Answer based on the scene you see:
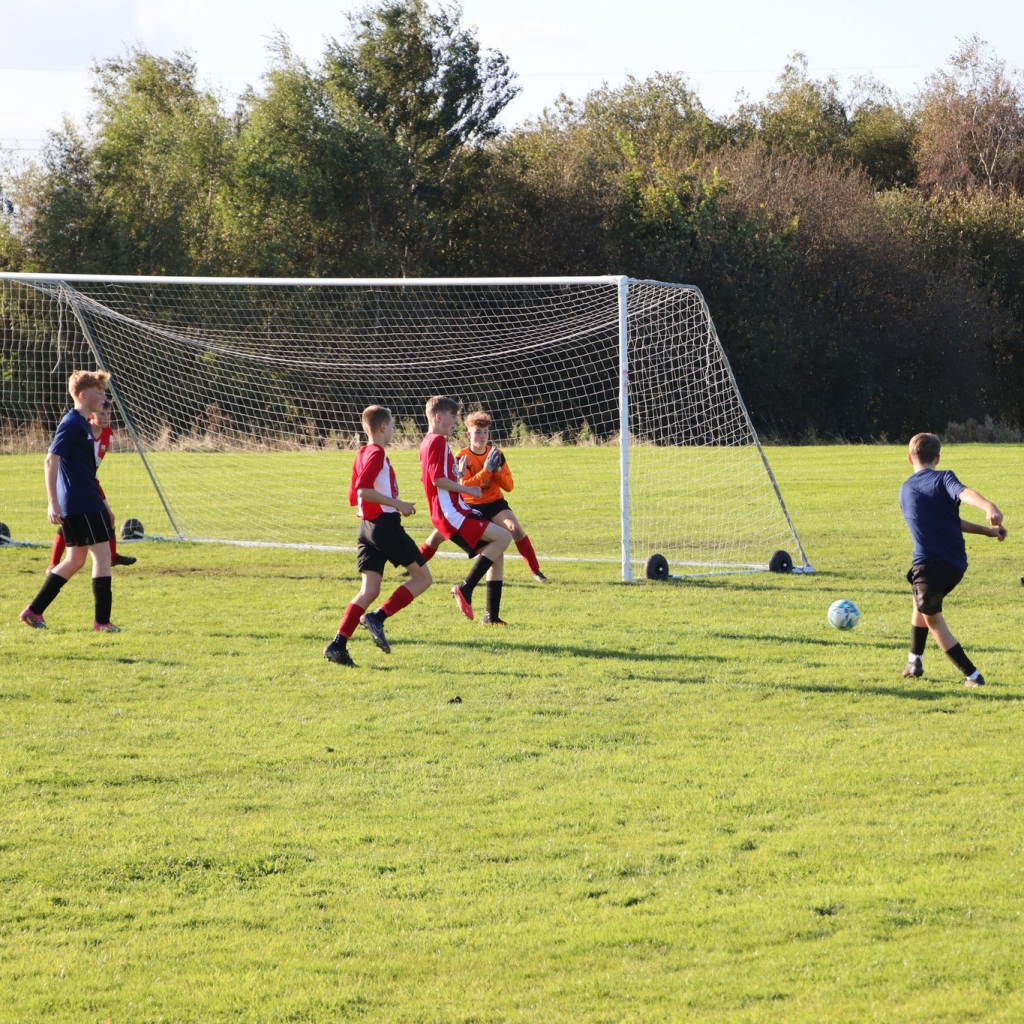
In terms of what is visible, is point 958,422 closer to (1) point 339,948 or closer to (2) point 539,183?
(2) point 539,183

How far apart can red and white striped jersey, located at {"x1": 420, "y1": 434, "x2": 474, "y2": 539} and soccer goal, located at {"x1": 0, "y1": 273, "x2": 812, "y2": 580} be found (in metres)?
3.69

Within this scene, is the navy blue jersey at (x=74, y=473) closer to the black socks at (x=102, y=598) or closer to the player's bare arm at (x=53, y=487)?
the player's bare arm at (x=53, y=487)

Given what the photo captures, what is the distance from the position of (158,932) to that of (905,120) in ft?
A: 161

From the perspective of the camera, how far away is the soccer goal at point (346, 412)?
624 inches

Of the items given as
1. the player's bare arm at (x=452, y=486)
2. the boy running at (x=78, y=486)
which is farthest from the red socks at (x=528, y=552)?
the boy running at (x=78, y=486)

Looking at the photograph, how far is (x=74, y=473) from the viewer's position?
8.98 meters

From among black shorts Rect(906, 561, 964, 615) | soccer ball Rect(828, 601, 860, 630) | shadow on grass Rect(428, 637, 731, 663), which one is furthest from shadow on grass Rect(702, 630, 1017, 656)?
black shorts Rect(906, 561, 964, 615)

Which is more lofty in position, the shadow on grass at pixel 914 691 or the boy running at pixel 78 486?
the boy running at pixel 78 486

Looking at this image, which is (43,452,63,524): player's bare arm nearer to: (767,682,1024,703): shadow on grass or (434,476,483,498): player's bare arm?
(434,476,483,498): player's bare arm

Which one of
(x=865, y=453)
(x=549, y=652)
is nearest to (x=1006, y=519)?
(x=549, y=652)

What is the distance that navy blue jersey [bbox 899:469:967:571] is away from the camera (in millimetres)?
7230

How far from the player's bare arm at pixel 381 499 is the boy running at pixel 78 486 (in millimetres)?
2064

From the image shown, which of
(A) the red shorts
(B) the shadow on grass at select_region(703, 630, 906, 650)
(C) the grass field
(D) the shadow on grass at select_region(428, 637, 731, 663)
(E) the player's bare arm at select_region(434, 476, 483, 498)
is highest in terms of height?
(E) the player's bare arm at select_region(434, 476, 483, 498)

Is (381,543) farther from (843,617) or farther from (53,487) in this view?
(843,617)
